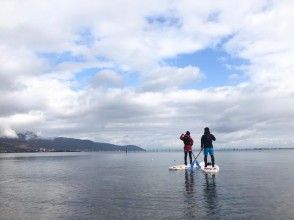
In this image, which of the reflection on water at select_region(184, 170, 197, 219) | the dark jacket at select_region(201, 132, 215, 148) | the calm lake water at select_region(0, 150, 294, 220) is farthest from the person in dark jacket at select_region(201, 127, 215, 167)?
the reflection on water at select_region(184, 170, 197, 219)

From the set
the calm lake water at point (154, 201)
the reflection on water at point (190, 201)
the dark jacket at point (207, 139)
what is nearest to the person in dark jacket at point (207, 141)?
the dark jacket at point (207, 139)

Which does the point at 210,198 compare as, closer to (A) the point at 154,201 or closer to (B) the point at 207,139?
(A) the point at 154,201

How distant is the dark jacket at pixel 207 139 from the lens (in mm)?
38375

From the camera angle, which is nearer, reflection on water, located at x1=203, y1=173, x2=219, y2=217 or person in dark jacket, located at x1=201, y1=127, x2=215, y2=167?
reflection on water, located at x1=203, y1=173, x2=219, y2=217

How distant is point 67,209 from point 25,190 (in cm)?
836

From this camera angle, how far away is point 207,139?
3847 cm

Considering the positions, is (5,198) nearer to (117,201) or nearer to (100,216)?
(117,201)

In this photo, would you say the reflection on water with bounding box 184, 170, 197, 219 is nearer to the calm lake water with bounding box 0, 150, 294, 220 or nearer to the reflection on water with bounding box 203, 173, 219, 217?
the calm lake water with bounding box 0, 150, 294, 220

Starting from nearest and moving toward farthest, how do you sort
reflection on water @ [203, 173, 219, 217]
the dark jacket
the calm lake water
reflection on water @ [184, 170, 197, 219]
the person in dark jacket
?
1. reflection on water @ [184, 170, 197, 219]
2. the calm lake water
3. reflection on water @ [203, 173, 219, 217]
4. the person in dark jacket
5. the dark jacket

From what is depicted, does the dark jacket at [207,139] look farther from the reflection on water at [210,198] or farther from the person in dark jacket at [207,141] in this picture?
the reflection on water at [210,198]

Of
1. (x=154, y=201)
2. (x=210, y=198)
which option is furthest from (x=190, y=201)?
(x=154, y=201)

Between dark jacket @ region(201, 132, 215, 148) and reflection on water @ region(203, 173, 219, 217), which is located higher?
dark jacket @ region(201, 132, 215, 148)

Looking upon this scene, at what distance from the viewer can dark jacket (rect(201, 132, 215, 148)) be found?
38.4m

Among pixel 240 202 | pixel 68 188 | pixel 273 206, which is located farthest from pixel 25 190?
pixel 273 206
